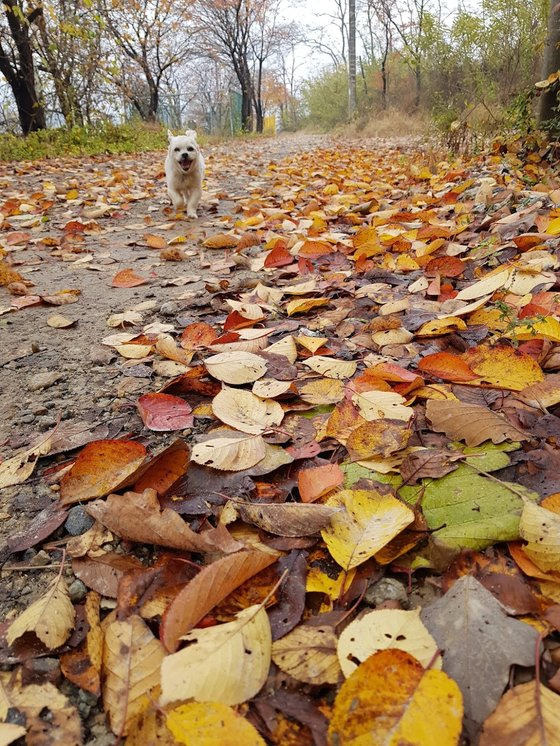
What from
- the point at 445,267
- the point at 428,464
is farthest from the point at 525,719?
the point at 445,267

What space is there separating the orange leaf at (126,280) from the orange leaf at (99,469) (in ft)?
5.70

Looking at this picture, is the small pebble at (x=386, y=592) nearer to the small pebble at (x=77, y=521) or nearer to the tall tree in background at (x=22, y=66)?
the small pebble at (x=77, y=521)

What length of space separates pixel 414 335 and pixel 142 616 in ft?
3.80

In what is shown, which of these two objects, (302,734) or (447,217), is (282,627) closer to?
(302,734)

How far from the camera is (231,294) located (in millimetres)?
2295

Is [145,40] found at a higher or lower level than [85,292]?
higher

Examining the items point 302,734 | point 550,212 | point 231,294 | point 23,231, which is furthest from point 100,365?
point 23,231

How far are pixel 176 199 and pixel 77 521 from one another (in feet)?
14.7

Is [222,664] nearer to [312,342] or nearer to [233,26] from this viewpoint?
[312,342]

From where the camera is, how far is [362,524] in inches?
33.8

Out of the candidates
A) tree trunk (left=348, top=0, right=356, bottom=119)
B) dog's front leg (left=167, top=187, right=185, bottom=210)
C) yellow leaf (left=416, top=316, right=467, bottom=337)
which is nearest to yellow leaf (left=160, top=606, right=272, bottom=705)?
yellow leaf (left=416, top=316, right=467, bottom=337)

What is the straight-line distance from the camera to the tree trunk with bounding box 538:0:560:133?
350 cm

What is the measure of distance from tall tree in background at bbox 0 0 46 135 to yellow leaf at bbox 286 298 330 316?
1114 cm

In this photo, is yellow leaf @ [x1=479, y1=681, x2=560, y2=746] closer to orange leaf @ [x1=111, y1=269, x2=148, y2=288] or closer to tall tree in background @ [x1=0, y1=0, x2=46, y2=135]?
orange leaf @ [x1=111, y1=269, x2=148, y2=288]
